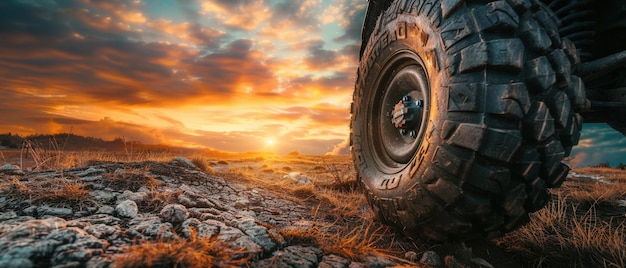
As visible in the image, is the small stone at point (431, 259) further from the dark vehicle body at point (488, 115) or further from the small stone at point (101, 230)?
the small stone at point (101, 230)

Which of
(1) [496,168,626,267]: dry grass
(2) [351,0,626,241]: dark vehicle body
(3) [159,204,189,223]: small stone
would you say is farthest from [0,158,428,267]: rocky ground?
(1) [496,168,626,267]: dry grass

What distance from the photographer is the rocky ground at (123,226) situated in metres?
1.18

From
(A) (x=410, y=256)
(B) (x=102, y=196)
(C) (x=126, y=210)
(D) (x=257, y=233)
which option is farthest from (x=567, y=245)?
(B) (x=102, y=196)

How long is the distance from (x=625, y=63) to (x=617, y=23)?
0.65 meters

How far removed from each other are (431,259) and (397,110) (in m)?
1.13

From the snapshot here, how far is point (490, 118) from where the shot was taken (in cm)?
146

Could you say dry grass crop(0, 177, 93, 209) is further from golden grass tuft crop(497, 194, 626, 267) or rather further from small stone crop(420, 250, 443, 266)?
golden grass tuft crop(497, 194, 626, 267)

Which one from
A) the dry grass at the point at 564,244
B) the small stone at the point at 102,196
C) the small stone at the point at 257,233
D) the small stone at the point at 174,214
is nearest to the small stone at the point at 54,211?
the small stone at the point at 102,196

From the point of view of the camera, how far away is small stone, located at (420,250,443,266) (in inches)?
68.2

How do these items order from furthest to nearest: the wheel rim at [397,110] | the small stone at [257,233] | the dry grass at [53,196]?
the wheel rim at [397,110] → the dry grass at [53,196] → the small stone at [257,233]

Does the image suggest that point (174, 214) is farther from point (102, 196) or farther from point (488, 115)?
point (488, 115)

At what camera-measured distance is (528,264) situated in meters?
1.95

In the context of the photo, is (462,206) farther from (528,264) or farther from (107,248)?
(107,248)

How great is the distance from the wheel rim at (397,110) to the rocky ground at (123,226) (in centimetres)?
87
